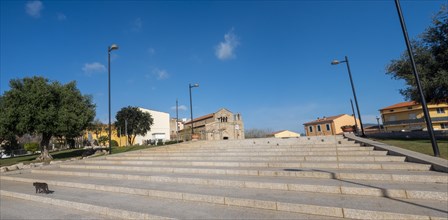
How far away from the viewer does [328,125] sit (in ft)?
189

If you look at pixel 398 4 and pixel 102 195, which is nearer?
pixel 102 195

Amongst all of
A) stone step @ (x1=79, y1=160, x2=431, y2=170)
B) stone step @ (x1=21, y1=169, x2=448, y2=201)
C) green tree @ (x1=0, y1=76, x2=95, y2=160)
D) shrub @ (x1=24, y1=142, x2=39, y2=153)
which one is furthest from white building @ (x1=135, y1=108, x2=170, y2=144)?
stone step @ (x1=21, y1=169, x2=448, y2=201)

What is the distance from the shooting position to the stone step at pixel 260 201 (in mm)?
3596

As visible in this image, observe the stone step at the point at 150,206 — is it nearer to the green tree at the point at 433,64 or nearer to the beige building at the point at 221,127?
the green tree at the point at 433,64

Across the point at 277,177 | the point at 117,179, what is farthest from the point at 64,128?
the point at 277,177

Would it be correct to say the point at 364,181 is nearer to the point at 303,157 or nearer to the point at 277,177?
the point at 277,177

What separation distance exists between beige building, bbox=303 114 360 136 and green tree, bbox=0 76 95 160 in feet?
174

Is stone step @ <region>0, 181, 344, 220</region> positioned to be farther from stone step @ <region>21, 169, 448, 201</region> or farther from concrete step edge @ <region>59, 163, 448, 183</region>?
concrete step edge @ <region>59, 163, 448, 183</region>

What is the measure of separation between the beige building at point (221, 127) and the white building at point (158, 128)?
16.5ft

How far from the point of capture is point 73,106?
1716 centimetres

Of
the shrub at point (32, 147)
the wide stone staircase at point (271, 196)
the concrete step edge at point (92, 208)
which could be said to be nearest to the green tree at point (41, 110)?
the wide stone staircase at point (271, 196)

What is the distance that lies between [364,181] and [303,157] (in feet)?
10.0

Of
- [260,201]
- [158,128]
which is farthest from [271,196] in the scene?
[158,128]

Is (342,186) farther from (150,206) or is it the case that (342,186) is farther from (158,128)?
(158,128)
